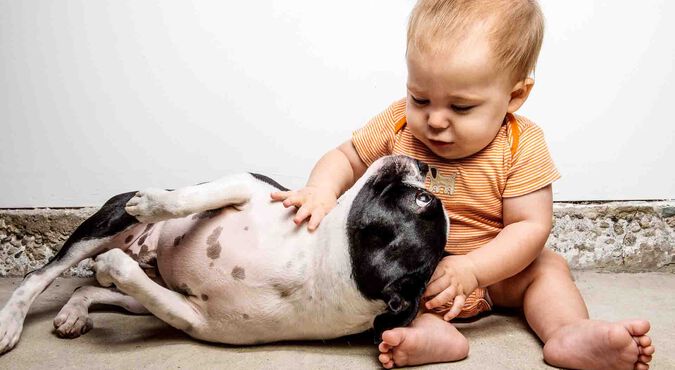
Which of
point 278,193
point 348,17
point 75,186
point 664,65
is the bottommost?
point 75,186

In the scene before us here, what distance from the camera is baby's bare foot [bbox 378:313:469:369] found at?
1.12m

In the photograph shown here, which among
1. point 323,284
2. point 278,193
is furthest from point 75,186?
point 323,284

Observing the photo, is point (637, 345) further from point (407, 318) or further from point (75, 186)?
point (75, 186)

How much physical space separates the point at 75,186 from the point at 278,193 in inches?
34.1

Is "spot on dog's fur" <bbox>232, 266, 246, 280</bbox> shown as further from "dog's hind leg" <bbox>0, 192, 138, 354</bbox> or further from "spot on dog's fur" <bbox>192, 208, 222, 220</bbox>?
"dog's hind leg" <bbox>0, 192, 138, 354</bbox>

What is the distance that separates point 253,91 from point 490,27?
0.83m

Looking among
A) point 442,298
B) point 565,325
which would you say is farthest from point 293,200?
point 565,325

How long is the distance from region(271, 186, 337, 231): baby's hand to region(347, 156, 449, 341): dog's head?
104 millimetres

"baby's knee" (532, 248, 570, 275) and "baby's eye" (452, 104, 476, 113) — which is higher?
"baby's eye" (452, 104, 476, 113)

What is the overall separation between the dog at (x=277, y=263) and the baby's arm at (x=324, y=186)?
0.02 meters

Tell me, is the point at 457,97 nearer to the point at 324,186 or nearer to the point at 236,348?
the point at 324,186

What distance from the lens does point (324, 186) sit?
1.41 metres

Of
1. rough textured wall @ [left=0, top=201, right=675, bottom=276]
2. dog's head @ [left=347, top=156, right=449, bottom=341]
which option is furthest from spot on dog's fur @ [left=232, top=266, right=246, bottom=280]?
rough textured wall @ [left=0, top=201, right=675, bottom=276]

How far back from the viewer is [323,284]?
1165mm
